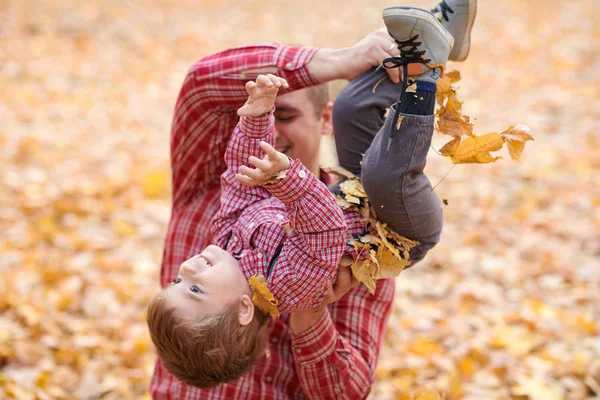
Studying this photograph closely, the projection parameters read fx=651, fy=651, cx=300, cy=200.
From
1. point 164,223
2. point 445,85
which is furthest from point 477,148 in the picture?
point 164,223

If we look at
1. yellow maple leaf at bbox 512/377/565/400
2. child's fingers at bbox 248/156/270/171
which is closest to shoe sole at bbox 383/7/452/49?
child's fingers at bbox 248/156/270/171

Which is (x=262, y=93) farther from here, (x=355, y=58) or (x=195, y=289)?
(x=195, y=289)

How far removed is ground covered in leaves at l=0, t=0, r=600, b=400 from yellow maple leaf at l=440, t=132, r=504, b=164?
1.09 meters

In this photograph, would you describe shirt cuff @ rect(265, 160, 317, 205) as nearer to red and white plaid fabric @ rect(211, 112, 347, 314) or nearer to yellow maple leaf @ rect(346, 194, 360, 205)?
red and white plaid fabric @ rect(211, 112, 347, 314)

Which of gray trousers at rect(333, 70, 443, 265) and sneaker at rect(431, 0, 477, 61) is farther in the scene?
sneaker at rect(431, 0, 477, 61)

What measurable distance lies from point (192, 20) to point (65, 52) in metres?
2.20

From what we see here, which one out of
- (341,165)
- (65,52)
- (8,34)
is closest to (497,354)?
(341,165)

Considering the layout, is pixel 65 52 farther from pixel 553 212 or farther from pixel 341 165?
pixel 341 165

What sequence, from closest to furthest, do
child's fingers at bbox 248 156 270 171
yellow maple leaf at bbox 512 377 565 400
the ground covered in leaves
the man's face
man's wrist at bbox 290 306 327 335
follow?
child's fingers at bbox 248 156 270 171 < man's wrist at bbox 290 306 327 335 < the man's face < yellow maple leaf at bbox 512 377 565 400 < the ground covered in leaves

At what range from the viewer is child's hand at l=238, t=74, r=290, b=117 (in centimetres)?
156

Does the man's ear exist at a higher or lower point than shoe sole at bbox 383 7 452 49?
lower

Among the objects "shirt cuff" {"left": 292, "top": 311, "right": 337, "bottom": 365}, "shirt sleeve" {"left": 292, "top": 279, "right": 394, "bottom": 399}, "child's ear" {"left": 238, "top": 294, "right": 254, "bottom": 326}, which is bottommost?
"shirt sleeve" {"left": 292, "top": 279, "right": 394, "bottom": 399}

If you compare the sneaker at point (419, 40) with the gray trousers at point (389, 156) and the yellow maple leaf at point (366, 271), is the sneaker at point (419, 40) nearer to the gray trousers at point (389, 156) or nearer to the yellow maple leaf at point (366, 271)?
the gray trousers at point (389, 156)

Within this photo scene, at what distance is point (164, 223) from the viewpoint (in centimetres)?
422
